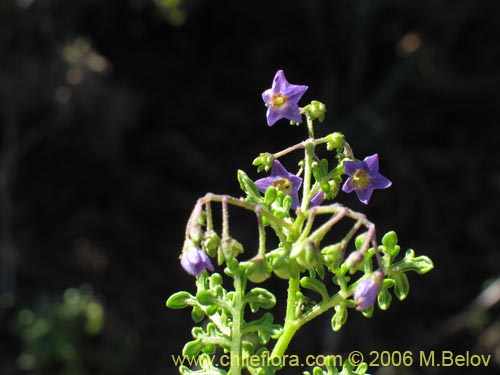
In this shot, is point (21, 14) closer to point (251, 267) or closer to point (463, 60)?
point (463, 60)

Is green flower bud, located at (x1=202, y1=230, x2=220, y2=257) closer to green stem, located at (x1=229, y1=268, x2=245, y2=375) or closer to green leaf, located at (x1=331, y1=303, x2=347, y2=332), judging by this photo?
green stem, located at (x1=229, y1=268, x2=245, y2=375)

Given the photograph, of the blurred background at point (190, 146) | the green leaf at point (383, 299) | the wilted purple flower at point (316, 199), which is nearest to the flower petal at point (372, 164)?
the wilted purple flower at point (316, 199)

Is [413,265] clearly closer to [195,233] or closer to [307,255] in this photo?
[307,255]

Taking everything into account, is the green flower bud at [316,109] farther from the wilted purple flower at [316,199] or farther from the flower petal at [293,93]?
the wilted purple flower at [316,199]

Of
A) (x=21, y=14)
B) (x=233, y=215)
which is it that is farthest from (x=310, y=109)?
(x=233, y=215)

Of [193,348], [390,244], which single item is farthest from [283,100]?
[193,348]
